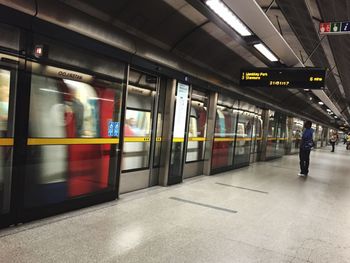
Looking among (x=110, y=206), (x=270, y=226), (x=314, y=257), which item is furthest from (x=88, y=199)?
(x=314, y=257)

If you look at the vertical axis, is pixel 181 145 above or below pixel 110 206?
above

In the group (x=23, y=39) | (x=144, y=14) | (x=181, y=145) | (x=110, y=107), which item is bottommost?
(x=181, y=145)

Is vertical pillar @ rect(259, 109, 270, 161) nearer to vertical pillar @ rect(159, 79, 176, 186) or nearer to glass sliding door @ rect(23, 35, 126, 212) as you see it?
vertical pillar @ rect(159, 79, 176, 186)

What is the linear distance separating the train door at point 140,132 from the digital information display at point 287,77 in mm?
2625

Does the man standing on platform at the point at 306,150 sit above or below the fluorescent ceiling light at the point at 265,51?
below

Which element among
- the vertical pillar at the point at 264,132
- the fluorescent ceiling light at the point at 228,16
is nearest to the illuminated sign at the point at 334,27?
the fluorescent ceiling light at the point at 228,16

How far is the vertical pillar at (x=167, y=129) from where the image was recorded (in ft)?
20.9

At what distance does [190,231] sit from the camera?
3920 millimetres

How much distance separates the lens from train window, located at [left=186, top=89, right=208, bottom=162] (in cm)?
768

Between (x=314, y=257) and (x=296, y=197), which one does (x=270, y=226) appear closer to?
(x=314, y=257)

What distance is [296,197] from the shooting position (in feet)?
21.0

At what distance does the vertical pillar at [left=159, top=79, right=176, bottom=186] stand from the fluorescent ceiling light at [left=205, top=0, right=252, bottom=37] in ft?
5.75

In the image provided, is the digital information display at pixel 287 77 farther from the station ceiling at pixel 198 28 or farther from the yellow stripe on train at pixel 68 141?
the yellow stripe on train at pixel 68 141

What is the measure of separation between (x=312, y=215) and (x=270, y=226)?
1.22 meters
